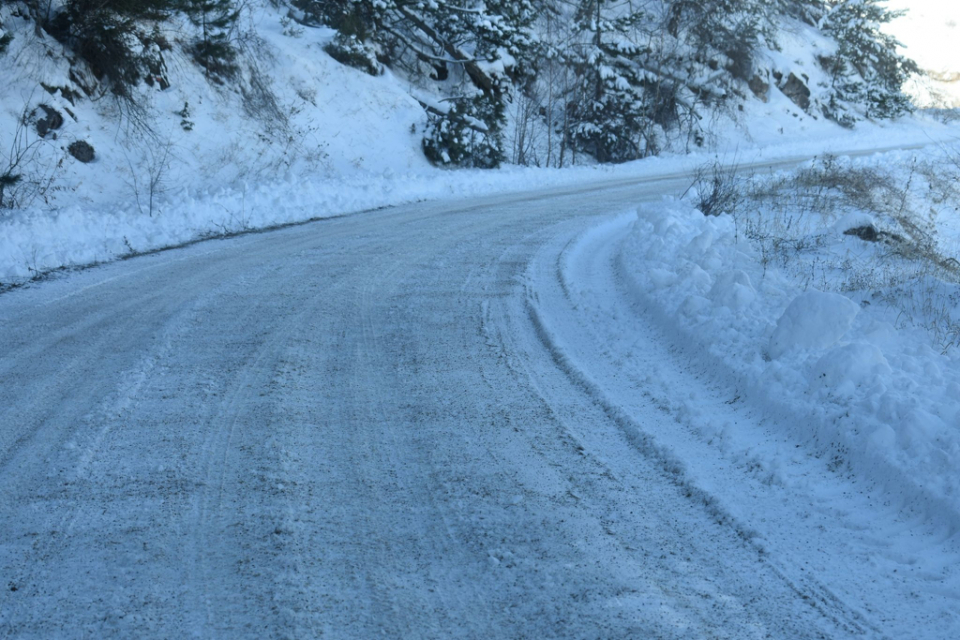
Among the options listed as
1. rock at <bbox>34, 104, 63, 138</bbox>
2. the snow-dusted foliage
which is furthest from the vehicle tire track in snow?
the snow-dusted foliage

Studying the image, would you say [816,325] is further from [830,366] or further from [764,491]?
[764,491]

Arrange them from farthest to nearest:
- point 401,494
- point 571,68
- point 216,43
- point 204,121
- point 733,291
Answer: point 571,68, point 216,43, point 204,121, point 733,291, point 401,494

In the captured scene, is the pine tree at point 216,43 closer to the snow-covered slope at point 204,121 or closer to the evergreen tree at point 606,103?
the snow-covered slope at point 204,121

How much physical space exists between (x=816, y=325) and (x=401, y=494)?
3.34 meters

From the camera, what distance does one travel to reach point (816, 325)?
5.39 meters

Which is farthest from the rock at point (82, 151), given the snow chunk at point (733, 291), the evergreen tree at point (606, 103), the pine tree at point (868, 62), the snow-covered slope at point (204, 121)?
the pine tree at point (868, 62)

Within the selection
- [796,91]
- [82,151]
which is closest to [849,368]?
[82,151]

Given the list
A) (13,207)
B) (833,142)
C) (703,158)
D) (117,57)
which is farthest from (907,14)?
(13,207)

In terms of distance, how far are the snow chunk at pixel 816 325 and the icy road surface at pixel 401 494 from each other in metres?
0.57

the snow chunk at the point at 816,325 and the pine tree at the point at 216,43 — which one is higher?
the pine tree at the point at 216,43

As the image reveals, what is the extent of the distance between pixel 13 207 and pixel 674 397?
10321mm

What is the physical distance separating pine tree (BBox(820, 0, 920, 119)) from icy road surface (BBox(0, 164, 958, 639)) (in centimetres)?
4281

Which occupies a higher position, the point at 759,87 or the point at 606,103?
the point at 759,87

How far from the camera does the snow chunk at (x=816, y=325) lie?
5359mm
